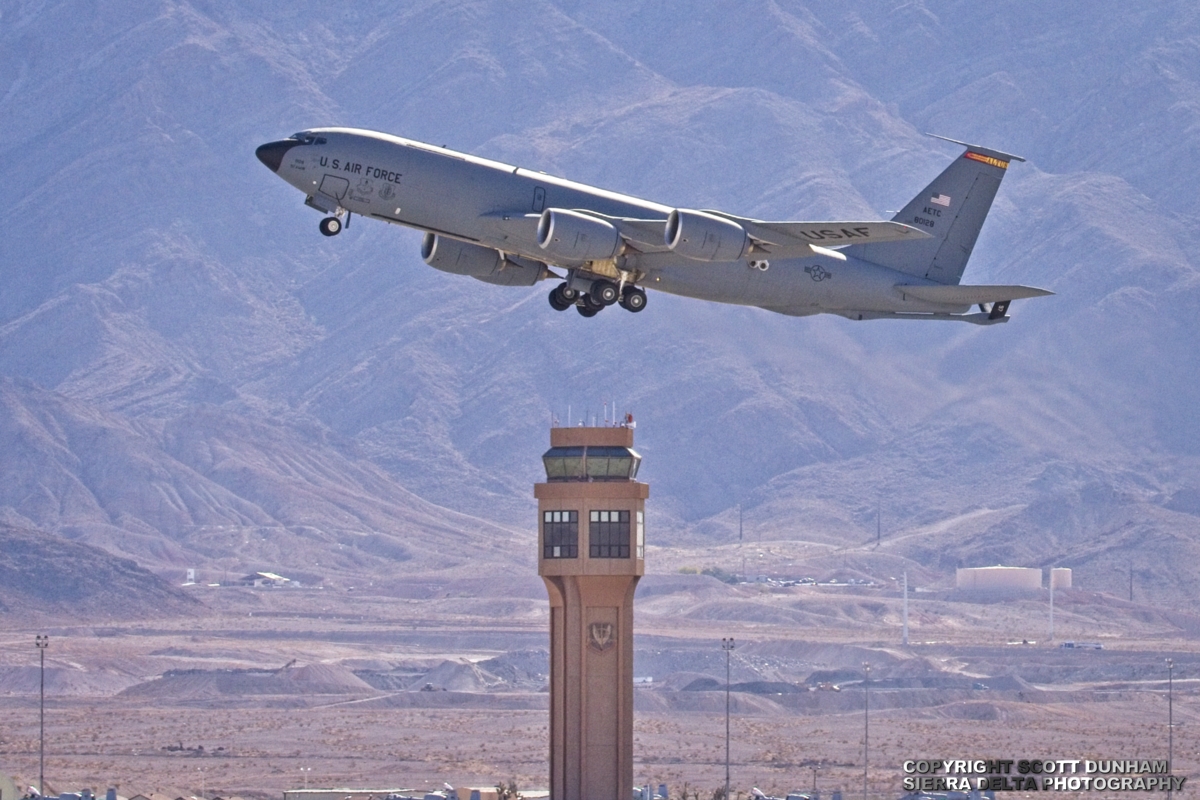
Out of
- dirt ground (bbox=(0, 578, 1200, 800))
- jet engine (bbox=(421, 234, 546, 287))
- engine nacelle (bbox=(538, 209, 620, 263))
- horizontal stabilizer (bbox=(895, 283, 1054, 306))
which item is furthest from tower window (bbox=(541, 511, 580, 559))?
dirt ground (bbox=(0, 578, 1200, 800))

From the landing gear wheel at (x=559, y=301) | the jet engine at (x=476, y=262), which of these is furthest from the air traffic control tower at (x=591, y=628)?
the jet engine at (x=476, y=262)

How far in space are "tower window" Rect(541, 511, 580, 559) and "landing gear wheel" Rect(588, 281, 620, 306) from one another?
32.9 ft

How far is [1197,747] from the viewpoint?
508 ft

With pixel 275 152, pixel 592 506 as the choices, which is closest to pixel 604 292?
pixel 592 506

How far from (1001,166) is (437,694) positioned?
97386 millimetres

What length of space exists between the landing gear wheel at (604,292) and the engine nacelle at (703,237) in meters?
3.05

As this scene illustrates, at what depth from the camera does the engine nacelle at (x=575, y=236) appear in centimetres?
8300

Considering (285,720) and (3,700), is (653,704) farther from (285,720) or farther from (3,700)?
(3,700)

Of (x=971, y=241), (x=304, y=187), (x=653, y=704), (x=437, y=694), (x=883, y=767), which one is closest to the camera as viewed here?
(x=304, y=187)

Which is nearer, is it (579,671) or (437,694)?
(579,671)

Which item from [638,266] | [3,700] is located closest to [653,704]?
[3,700]

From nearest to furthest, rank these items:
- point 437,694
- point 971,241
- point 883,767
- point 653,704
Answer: point 971,241
point 883,767
point 653,704
point 437,694

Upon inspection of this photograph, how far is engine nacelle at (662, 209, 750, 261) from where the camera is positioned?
83938mm

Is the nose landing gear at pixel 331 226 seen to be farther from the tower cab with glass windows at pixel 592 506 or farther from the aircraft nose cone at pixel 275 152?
the tower cab with glass windows at pixel 592 506
